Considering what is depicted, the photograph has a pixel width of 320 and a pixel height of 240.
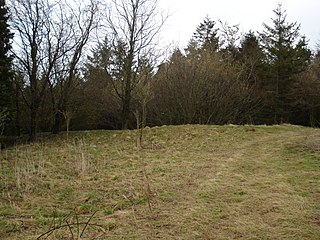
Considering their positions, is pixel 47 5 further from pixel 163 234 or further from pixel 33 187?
pixel 163 234

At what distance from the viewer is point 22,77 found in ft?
52.7

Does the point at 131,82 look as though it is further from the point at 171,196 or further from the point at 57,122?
the point at 171,196

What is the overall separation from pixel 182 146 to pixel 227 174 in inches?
183

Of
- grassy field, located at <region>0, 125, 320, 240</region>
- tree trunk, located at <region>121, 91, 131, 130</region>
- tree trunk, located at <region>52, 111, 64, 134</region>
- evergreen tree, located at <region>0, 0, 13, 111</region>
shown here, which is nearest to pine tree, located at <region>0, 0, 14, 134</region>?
evergreen tree, located at <region>0, 0, 13, 111</region>

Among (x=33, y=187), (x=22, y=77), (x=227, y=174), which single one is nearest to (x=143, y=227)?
(x=33, y=187)

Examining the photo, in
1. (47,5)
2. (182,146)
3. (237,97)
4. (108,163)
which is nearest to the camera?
(108,163)

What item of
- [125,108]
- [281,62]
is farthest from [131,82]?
[281,62]

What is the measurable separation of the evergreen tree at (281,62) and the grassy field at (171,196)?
12179 mm

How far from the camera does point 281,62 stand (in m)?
21.2

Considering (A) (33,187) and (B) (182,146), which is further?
(B) (182,146)

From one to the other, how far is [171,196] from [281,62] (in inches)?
739

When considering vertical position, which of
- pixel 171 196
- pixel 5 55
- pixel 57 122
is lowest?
pixel 171 196

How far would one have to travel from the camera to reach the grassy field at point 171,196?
3.54m

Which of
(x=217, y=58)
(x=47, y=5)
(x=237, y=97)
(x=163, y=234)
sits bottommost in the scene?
(x=163, y=234)
